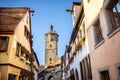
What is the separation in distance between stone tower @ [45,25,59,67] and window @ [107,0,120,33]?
6197 centimetres

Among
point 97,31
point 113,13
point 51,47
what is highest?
point 51,47

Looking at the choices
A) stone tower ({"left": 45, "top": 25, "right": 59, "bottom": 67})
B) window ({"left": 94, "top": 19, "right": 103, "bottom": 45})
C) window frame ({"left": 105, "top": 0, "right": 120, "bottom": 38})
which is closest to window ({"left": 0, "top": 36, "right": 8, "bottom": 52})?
window ({"left": 94, "top": 19, "right": 103, "bottom": 45})

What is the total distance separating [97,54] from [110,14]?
7.27 feet

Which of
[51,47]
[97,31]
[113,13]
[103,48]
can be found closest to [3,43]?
[97,31]

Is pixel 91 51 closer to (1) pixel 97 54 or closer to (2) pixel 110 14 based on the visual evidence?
(1) pixel 97 54

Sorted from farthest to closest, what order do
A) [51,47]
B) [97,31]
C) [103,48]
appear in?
[51,47] → [97,31] → [103,48]

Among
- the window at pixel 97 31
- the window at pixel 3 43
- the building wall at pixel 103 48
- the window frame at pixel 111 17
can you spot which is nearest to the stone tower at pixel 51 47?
the window at pixel 3 43

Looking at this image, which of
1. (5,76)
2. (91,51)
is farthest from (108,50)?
(5,76)

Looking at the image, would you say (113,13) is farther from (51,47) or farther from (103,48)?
(51,47)

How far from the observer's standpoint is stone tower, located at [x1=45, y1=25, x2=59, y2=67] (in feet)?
223

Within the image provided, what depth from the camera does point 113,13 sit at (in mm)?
6348

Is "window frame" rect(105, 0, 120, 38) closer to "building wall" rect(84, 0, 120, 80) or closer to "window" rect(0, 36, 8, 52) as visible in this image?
"building wall" rect(84, 0, 120, 80)

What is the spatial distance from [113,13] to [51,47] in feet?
214

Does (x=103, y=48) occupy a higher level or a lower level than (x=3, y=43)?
lower
